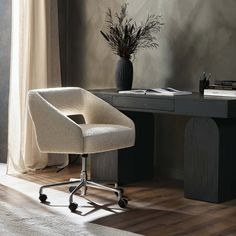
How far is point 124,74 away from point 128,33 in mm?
317

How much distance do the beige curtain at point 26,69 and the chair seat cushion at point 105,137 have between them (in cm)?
111

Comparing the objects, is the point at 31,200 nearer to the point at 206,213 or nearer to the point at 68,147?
the point at 68,147

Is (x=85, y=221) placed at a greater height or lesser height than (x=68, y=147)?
lesser

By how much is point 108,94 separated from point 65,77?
1.17 meters

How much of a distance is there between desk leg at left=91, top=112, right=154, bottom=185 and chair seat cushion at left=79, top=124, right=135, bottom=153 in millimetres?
515

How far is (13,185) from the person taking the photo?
4.52 meters

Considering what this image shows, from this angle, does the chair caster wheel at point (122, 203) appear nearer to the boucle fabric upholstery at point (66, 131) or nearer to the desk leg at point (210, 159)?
the boucle fabric upholstery at point (66, 131)

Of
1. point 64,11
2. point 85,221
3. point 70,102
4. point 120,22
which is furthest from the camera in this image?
point 64,11

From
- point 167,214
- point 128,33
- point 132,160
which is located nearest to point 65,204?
point 167,214

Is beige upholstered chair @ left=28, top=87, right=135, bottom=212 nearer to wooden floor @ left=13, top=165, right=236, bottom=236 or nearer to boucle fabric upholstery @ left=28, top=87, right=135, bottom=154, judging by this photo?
boucle fabric upholstery @ left=28, top=87, right=135, bottom=154

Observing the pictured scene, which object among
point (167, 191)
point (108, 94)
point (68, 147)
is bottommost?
point (167, 191)

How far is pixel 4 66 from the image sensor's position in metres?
5.44

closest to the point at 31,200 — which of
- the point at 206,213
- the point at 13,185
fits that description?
the point at 13,185

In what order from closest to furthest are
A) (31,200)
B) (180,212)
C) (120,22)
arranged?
(180,212)
(31,200)
(120,22)
